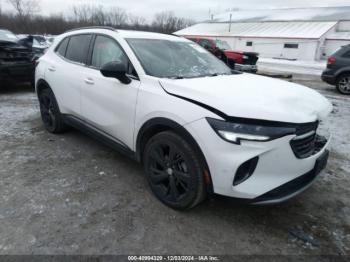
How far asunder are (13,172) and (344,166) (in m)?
4.42

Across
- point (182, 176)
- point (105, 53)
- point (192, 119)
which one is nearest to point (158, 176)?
point (182, 176)

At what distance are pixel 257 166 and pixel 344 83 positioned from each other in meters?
8.78

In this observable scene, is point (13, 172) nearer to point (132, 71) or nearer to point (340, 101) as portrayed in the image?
point (132, 71)

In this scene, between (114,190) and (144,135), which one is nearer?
(144,135)

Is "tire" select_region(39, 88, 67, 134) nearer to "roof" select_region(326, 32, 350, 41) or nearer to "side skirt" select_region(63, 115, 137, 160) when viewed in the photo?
"side skirt" select_region(63, 115, 137, 160)

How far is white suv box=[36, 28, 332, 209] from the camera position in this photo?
213cm

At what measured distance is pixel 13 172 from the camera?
3.36m

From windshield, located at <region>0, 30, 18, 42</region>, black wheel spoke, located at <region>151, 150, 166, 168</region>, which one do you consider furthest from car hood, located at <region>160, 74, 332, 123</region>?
windshield, located at <region>0, 30, 18, 42</region>

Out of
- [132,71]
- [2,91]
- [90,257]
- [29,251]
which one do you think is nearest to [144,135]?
[132,71]

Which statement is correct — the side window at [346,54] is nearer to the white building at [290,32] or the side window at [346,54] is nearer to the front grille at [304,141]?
the front grille at [304,141]

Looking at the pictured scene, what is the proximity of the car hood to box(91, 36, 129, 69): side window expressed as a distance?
2.72 feet

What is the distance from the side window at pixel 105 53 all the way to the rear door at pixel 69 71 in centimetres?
22

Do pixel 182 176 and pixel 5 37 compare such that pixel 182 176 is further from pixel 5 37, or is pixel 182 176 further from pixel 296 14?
pixel 296 14

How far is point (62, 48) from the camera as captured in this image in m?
4.25
